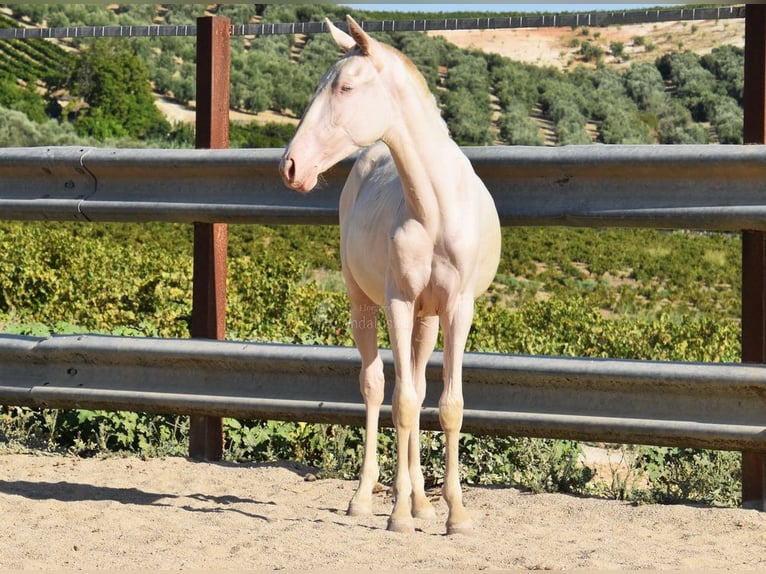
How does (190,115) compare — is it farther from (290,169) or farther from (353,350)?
(290,169)

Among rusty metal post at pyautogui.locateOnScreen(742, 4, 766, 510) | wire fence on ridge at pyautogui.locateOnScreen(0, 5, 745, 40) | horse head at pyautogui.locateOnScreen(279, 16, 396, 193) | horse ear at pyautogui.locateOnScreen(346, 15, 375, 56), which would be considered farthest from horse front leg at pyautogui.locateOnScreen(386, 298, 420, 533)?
rusty metal post at pyautogui.locateOnScreen(742, 4, 766, 510)

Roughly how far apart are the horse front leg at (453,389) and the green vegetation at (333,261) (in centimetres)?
89

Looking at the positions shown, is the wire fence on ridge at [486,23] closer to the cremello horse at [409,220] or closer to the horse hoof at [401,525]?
the cremello horse at [409,220]

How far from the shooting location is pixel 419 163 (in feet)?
14.6

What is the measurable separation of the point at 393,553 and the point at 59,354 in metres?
2.20

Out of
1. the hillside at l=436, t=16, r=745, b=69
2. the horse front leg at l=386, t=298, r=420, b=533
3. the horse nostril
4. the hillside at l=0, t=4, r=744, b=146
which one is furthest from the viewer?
the hillside at l=436, t=16, r=745, b=69

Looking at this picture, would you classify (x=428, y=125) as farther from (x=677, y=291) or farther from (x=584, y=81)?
(x=584, y=81)

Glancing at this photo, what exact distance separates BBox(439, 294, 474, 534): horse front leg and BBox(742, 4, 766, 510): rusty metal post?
1290mm

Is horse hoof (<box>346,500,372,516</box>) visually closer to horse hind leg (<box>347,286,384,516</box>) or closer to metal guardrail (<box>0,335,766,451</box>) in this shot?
horse hind leg (<box>347,286,384,516</box>)

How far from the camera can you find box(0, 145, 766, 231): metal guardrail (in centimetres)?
475

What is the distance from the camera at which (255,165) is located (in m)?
5.28

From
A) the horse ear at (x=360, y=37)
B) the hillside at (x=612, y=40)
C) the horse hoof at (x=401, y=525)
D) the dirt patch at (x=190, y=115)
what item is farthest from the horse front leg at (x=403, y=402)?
the hillside at (x=612, y=40)

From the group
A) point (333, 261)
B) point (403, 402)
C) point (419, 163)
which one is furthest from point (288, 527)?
point (333, 261)

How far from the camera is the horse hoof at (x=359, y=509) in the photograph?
4.65 meters
